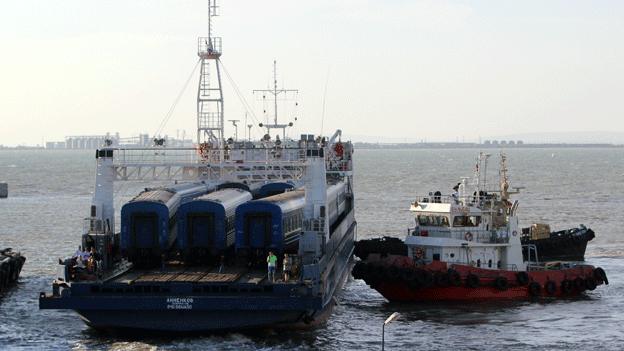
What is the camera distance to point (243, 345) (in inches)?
1336

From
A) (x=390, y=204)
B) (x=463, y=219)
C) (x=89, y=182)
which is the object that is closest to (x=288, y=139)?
(x=463, y=219)

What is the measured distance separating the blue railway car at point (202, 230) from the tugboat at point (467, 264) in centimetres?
744

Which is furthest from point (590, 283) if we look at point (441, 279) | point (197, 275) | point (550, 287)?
point (197, 275)

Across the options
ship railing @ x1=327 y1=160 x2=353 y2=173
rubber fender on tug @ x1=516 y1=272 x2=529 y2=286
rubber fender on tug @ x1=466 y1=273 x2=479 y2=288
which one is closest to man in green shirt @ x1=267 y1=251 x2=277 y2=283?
rubber fender on tug @ x1=466 y1=273 x2=479 y2=288

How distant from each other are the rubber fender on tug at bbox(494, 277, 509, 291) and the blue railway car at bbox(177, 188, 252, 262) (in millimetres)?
11029

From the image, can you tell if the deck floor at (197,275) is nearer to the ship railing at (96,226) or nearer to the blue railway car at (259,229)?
the blue railway car at (259,229)

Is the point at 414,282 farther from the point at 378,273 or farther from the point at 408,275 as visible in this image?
the point at 378,273

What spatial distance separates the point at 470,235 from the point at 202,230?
1185cm

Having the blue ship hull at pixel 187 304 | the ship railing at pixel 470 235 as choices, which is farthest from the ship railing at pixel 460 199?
the blue ship hull at pixel 187 304

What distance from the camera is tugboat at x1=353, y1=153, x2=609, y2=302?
4319 centimetres

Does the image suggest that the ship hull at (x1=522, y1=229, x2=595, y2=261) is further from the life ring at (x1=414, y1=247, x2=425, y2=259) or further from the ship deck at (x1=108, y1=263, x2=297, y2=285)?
the ship deck at (x1=108, y1=263, x2=297, y2=285)

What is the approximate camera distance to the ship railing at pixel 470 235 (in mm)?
44812

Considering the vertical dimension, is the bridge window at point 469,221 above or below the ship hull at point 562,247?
above

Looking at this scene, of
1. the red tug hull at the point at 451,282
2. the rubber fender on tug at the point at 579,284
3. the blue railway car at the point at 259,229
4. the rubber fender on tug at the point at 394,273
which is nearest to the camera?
the blue railway car at the point at 259,229
